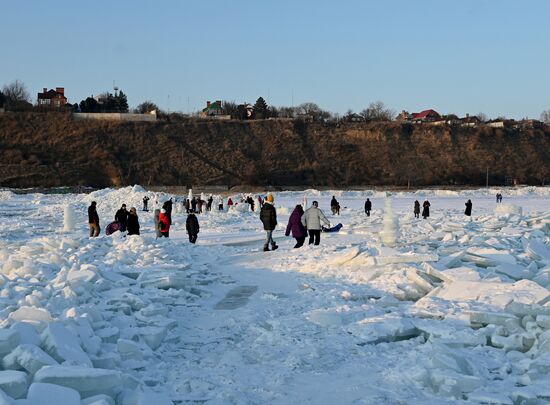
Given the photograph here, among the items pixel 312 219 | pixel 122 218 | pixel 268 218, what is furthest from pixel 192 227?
pixel 312 219

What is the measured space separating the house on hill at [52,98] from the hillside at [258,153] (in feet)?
62.6

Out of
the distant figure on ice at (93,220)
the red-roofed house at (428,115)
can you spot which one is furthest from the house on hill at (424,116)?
the distant figure on ice at (93,220)

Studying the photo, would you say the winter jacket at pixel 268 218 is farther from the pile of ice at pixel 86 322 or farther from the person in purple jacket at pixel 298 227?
the pile of ice at pixel 86 322

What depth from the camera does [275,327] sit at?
7938 millimetres

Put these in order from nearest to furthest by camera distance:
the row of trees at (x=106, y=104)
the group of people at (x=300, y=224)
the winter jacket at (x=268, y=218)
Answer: the winter jacket at (x=268, y=218)
the group of people at (x=300, y=224)
the row of trees at (x=106, y=104)

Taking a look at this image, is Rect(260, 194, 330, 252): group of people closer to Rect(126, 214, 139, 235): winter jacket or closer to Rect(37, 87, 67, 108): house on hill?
Rect(126, 214, 139, 235): winter jacket

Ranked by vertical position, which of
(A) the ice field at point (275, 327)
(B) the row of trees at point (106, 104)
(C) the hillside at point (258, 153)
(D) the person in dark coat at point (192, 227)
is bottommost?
(A) the ice field at point (275, 327)

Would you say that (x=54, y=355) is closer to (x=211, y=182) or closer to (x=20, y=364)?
(x=20, y=364)

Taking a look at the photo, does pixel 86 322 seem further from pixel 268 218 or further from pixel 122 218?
pixel 122 218

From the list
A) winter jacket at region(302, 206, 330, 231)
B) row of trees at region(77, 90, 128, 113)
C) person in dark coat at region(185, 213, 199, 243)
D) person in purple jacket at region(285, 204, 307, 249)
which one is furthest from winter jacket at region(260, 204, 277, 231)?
row of trees at region(77, 90, 128, 113)

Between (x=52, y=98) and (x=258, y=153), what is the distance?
4521 centimetres

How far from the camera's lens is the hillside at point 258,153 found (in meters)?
80.2

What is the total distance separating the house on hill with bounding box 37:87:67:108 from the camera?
360ft

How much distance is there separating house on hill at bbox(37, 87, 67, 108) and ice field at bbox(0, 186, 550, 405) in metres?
104
